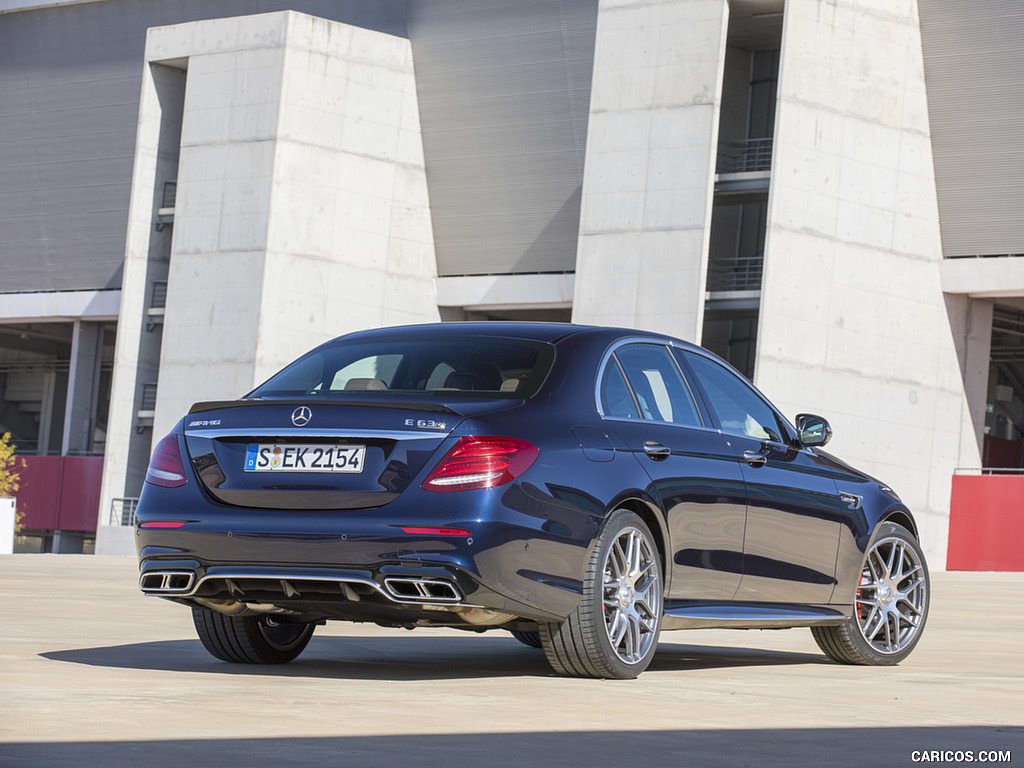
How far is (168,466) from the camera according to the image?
22.3 feet

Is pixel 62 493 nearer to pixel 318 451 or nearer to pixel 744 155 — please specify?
pixel 744 155

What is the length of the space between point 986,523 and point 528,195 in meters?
13.1

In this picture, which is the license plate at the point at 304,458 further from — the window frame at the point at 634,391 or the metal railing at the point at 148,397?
the metal railing at the point at 148,397

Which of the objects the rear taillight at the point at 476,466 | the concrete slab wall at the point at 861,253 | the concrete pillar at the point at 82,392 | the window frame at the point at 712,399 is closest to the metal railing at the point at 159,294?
the concrete pillar at the point at 82,392

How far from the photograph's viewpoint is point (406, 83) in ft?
136

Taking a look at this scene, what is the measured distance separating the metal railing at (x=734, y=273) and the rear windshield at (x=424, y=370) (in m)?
29.6

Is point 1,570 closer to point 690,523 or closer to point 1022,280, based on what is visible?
point 690,523

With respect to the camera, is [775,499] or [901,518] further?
[901,518]

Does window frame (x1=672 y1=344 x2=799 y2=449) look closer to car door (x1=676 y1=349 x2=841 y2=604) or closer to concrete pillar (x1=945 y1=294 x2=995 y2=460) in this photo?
car door (x1=676 y1=349 x2=841 y2=604)

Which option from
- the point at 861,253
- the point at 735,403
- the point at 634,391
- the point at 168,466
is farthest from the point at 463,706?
the point at 861,253

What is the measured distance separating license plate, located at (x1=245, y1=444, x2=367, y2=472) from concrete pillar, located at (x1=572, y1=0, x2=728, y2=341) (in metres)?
28.1

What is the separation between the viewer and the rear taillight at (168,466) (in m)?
6.73

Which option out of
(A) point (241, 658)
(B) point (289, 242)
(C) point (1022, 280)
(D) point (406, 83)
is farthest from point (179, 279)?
(A) point (241, 658)

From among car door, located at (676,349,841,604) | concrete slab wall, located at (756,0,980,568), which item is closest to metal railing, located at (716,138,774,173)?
concrete slab wall, located at (756,0,980,568)
